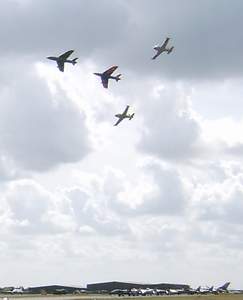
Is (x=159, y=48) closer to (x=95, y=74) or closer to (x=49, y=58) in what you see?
(x=95, y=74)

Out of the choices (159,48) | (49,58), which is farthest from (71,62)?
(159,48)

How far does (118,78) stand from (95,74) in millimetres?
4650

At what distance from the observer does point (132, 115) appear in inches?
5704

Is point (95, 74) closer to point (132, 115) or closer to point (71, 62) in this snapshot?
point (71, 62)

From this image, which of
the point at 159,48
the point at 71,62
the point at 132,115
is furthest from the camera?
the point at 132,115

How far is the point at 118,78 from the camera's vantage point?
424 ft

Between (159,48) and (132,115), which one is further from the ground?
(159,48)

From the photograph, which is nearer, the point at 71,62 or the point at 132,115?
the point at 71,62

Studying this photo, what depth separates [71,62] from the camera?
124750 millimetres

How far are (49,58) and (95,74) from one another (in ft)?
32.4

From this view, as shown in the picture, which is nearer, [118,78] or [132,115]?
[118,78]

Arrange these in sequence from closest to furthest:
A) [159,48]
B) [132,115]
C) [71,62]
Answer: [71,62], [159,48], [132,115]

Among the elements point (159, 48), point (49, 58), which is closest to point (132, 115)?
point (159, 48)

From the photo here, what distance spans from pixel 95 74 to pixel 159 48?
1474 cm
